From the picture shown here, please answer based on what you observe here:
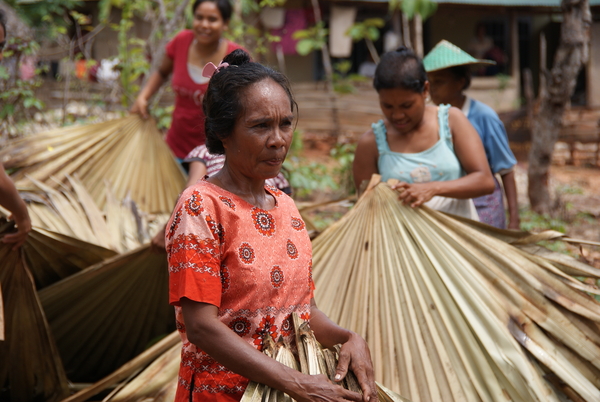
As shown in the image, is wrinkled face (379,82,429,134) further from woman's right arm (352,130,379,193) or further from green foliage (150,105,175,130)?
green foliage (150,105,175,130)

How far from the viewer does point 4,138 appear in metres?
4.79

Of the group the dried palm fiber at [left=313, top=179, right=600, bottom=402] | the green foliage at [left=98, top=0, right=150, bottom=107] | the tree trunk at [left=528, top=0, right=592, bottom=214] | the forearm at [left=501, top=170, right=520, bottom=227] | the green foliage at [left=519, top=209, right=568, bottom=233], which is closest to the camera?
the dried palm fiber at [left=313, top=179, right=600, bottom=402]

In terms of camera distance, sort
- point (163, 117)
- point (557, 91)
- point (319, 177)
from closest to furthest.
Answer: point (557, 91)
point (163, 117)
point (319, 177)

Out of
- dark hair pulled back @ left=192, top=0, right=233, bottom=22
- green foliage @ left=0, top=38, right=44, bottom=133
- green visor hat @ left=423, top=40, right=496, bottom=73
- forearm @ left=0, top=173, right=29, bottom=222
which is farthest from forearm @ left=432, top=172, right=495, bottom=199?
green foliage @ left=0, top=38, right=44, bottom=133

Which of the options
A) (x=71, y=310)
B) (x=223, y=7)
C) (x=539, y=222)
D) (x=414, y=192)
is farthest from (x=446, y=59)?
(x=539, y=222)

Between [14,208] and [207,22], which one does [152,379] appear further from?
[207,22]

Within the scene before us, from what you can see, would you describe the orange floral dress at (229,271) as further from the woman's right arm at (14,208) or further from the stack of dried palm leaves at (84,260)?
the stack of dried palm leaves at (84,260)

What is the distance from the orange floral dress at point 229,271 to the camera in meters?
1.35

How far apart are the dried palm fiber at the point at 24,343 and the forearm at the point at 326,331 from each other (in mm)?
1384

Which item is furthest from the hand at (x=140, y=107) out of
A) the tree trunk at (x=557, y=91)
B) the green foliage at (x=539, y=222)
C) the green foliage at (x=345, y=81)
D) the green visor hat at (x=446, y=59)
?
the green foliage at (x=345, y=81)

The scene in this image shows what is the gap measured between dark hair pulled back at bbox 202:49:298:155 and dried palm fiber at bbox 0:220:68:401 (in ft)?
4.36

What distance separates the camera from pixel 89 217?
10.3ft

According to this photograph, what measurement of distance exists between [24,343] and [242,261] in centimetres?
158

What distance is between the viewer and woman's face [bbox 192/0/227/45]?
3.48 meters
